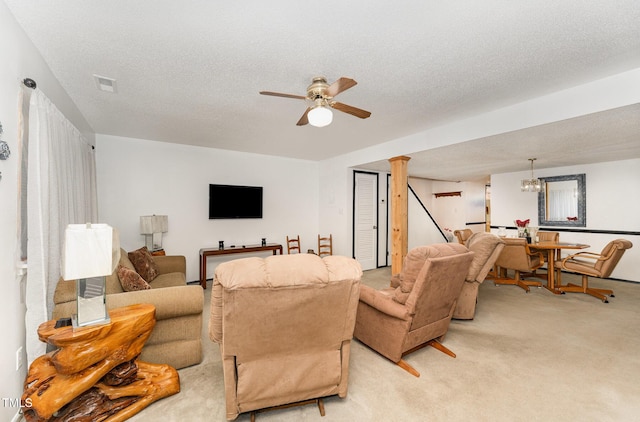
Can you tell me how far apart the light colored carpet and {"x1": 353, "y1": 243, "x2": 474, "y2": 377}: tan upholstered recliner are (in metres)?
0.16

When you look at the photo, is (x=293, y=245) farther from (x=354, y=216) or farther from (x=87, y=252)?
(x=87, y=252)

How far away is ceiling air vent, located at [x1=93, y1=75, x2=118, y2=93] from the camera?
7.75 feet

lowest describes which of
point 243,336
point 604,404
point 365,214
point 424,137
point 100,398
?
point 604,404

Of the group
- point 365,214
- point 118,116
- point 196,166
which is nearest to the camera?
point 118,116

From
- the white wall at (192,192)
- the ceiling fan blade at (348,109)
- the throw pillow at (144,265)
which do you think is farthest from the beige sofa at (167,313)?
the white wall at (192,192)

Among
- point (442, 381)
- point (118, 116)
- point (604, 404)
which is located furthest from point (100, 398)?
point (604, 404)

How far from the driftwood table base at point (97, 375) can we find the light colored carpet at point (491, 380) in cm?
16

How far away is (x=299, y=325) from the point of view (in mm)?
1551

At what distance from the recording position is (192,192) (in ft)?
15.7

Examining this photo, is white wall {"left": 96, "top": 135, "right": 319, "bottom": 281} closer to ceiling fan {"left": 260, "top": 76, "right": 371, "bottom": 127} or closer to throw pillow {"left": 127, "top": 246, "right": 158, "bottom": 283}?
throw pillow {"left": 127, "top": 246, "right": 158, "bottom": 283}

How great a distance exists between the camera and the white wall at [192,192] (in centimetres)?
422

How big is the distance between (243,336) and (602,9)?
274cm

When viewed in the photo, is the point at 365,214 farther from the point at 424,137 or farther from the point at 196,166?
the point at 196,166

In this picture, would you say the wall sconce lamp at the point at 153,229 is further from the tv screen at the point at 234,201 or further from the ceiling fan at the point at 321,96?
the ceiling fan at the point at 321,96
